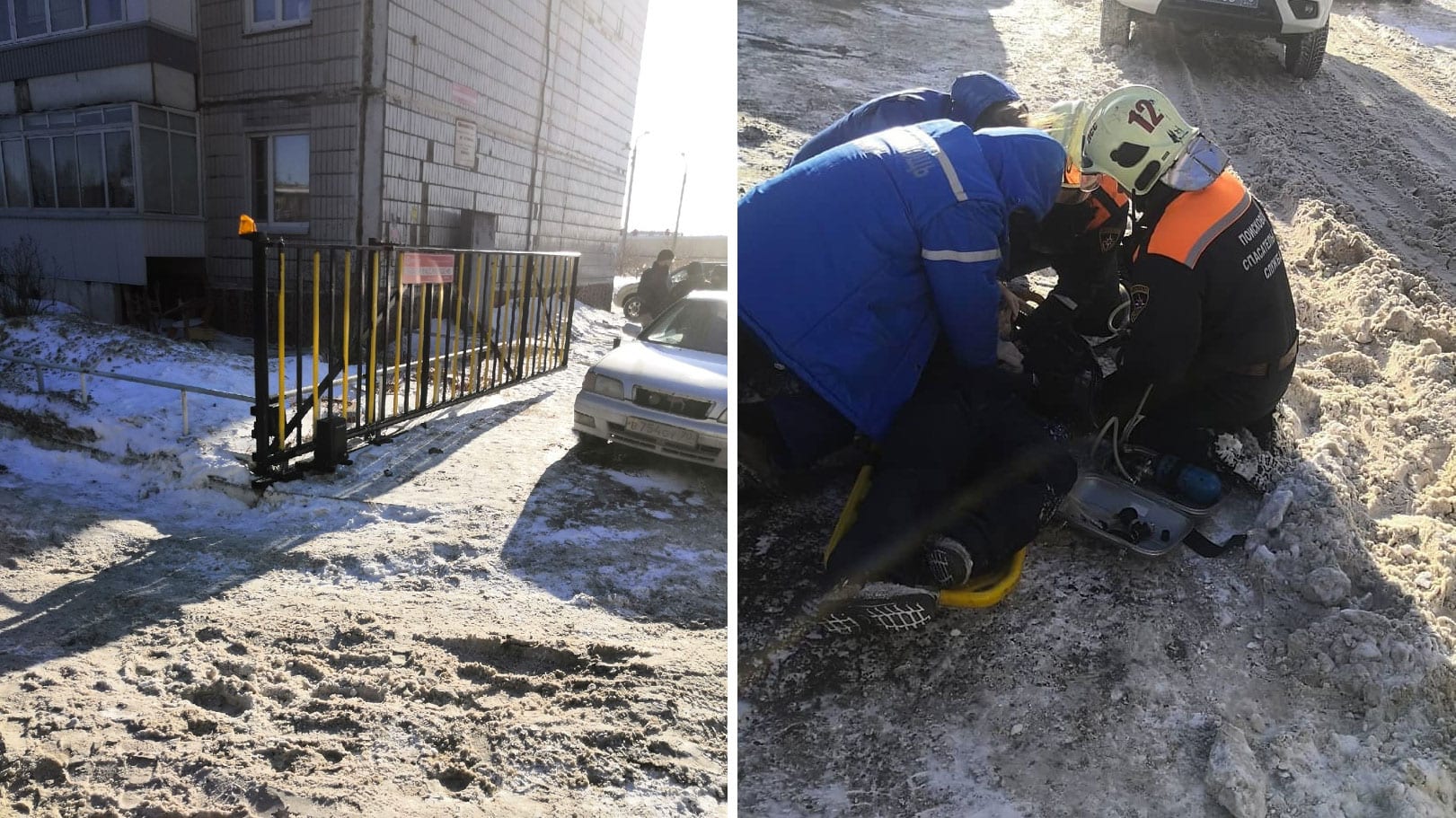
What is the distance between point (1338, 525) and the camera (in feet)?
9.09

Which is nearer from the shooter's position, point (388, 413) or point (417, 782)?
point (417, 782)

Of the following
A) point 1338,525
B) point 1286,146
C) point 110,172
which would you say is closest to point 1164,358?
point 1338,525

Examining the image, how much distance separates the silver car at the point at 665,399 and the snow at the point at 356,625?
294mm

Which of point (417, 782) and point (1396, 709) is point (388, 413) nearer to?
point (417, 782)

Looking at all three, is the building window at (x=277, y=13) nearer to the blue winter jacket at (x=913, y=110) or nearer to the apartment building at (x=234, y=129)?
the apartment building at (x=234, y=129)

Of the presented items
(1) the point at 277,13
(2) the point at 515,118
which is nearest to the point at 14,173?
(1) the point at 277,13

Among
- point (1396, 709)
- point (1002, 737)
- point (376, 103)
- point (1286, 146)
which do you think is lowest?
point (1002, 737)

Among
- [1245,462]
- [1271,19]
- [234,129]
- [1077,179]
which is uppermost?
[1271,19]

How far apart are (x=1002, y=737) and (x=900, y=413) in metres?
0.97

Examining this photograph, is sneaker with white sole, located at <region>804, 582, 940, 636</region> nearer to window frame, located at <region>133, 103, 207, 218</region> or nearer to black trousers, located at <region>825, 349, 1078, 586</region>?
black trousers, located at <region>825, 349, 1078, 586</region>

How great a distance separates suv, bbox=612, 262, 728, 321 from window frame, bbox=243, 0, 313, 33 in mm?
4667

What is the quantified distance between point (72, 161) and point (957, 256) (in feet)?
36.7

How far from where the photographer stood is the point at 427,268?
6094 mm

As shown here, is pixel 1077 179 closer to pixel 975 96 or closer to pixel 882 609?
pixel 975 96
